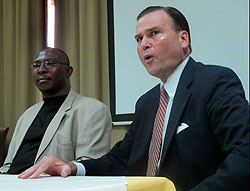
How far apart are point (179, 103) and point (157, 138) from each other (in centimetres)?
18

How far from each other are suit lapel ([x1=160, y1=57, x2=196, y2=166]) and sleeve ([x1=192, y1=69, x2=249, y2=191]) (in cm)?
12

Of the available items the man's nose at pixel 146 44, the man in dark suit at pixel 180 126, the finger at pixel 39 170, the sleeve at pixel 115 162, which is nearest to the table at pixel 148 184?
the man in dark suit at pixel 180 126

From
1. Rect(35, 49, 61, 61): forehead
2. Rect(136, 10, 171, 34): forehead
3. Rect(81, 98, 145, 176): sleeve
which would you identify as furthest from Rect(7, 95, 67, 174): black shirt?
Rect(136, 10, 171, 34): forehead

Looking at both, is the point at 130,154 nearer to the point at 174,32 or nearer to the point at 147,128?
the point at 147,128

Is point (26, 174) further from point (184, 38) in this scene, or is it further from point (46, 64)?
point (46, 64)

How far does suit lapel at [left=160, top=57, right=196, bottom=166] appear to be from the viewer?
1409mm

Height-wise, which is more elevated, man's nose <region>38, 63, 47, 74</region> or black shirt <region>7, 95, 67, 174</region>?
man's nose <region>38, 63, 47, 74</region>

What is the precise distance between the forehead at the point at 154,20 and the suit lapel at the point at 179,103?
245mm

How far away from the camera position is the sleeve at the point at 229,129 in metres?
1.09

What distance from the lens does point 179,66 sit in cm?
165

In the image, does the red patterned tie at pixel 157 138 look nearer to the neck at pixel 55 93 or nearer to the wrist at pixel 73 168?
the wrist at pixel 73 168

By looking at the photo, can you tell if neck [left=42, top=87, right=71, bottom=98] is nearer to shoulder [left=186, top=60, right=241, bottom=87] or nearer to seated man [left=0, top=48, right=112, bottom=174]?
seated man [left=0, top=48, right=112, bottom=174]

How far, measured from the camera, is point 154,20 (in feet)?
5.46

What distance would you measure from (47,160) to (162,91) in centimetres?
59
